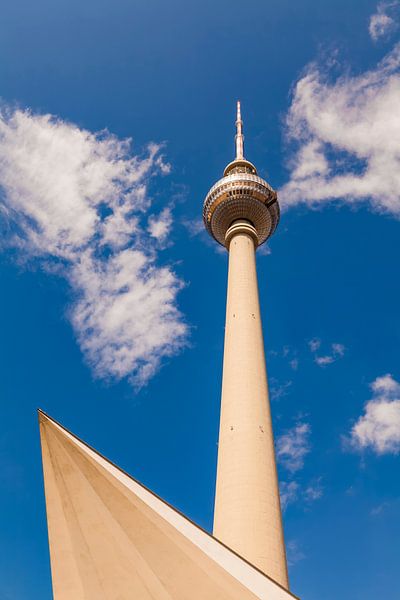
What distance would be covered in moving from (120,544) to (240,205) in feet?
171

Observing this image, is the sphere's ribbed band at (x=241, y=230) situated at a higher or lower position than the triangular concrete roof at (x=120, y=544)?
higher

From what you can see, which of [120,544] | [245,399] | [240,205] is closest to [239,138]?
[240,205]

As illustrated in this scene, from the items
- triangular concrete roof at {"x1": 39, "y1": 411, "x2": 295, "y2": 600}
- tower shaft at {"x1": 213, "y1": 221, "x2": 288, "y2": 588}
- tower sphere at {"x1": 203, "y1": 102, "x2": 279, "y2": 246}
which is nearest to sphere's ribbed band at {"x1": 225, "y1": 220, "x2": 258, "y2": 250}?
tower sphere at {"x1": 203, "y1": 102, "x2": 279, "y2": 246}

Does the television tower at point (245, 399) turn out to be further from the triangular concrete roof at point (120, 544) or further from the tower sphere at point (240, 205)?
the triangular concrete roof at point (120, 544)

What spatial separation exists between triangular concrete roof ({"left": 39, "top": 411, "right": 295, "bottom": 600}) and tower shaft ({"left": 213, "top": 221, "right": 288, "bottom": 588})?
20.1 metres

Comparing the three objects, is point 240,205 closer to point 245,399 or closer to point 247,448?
point 245,399

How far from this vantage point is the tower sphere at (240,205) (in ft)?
209

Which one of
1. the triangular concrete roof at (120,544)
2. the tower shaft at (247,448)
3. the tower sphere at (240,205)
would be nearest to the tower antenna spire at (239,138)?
the tower sphere at (240,205)

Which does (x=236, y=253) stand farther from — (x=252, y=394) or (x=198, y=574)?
(x=198, y=574)

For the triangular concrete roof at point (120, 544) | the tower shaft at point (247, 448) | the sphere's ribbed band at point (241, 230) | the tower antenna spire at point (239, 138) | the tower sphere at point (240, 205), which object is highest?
the tower antenna spire at point (239, 138)

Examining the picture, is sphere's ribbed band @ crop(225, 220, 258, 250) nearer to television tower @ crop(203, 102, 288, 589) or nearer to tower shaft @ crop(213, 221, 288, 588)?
television tower @ crop(203, 102, 288, 589)

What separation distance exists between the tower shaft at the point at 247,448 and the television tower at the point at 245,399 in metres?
0.06

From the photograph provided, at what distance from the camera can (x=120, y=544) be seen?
16.3 metres

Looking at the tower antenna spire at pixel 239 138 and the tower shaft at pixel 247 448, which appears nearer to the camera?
the tower shaft at pixel 247 448
